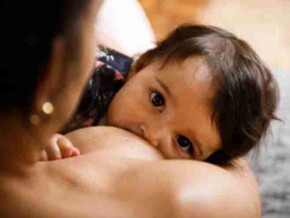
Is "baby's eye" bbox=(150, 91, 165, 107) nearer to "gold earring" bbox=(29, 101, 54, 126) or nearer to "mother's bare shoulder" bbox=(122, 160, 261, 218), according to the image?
"mother's bare shoulder" bbox=(122, 160, 261, 218)

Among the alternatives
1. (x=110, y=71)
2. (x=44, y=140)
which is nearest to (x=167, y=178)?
(x=44, y=140)

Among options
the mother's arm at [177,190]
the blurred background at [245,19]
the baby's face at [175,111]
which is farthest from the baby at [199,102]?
the blurred background at [245,19]

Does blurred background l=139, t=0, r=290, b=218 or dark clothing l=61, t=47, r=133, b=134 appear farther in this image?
blurred background l=139, t=0, r=290, b=218

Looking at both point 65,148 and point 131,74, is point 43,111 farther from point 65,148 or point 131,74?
point 131,74

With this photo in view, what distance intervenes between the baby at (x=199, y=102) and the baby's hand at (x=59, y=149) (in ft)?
0.52

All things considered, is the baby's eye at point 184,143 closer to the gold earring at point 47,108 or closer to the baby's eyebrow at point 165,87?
the baby's eyebrow at point 165,87

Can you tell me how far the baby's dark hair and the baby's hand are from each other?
0.25 metres

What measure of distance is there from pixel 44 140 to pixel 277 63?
1.46 meters

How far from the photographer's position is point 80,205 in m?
0.72

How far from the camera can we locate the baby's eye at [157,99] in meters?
1.06

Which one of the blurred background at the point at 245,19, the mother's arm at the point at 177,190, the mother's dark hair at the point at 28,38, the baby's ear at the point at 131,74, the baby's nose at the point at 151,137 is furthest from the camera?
the blurred background at the point at 245,19

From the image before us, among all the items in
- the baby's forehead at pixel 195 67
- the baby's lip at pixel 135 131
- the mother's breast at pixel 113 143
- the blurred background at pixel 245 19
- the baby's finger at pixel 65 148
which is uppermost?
the baby's forehead at pixel 195 67

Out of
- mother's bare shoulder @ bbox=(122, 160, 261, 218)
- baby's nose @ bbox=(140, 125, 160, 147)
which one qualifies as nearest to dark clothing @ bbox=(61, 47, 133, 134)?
baby's nose @ bbox=(140, 125, 160, 147)

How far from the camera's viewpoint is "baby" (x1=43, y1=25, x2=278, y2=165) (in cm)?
104
